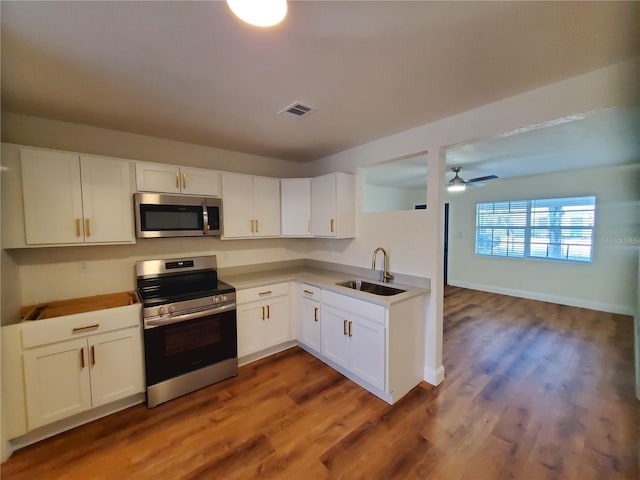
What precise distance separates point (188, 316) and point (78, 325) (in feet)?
2.41

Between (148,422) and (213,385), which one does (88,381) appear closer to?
(148,422)

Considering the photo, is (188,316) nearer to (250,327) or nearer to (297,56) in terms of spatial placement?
(250,327)

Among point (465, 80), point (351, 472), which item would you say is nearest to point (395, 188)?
point (465, 80)

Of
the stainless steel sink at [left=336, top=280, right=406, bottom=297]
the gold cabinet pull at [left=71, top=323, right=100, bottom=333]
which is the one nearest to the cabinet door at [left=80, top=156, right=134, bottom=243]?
the gold cabinet pull at [left=71, top=323, right=100, bottom=333]

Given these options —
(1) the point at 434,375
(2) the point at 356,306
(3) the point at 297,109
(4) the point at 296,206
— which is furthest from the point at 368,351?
(3) the point at 297,109

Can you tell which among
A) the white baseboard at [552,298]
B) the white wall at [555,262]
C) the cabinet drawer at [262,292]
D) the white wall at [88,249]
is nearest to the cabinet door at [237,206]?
the white wall at [88,249]

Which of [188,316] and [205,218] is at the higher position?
[205,218]

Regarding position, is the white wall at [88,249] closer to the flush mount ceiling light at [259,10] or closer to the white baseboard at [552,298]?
the flush mount ceiling light at [259,10]

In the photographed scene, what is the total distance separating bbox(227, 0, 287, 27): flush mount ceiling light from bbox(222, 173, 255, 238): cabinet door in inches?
81.0

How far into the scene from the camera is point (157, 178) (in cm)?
248

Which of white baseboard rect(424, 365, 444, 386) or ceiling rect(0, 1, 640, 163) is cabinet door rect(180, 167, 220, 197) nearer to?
ceiling rect(0, 1, 640, 163)

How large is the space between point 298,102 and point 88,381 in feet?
8.83

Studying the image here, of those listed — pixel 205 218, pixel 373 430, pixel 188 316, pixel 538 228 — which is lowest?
pixel 373 430

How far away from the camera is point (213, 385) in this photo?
8.18 feet
